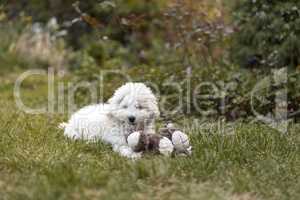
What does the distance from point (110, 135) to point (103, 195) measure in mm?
1692

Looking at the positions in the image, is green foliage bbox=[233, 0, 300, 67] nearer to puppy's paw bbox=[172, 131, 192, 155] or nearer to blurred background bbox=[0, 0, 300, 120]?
blurred background bbox=[0, 0, 300, 120]

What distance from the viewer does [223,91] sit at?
7.62 meters

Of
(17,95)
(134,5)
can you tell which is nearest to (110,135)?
(17,95)

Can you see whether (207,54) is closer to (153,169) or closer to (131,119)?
(131,119)

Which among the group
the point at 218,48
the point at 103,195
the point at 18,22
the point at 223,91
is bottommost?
the point at 103,195

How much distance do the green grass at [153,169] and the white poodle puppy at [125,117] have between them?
0.15 m

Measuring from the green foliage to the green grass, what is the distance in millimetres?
2076

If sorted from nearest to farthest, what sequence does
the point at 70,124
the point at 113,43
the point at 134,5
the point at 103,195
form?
the point at 103,195, the point at 70,124, the point at 113,43, the point at 134,5

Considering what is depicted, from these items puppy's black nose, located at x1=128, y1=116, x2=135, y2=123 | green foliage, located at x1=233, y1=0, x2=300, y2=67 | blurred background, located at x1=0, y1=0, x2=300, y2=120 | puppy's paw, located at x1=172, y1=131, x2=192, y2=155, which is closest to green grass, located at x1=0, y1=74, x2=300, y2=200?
puppy's paw, located at x1=172, y1=131, x2=192, y2=155

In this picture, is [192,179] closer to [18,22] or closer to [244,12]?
[244,12]

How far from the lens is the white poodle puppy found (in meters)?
5.27

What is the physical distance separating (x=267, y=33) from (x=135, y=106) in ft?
11.6

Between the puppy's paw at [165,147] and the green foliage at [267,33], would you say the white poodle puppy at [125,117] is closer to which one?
the puppy's paw at [165,147]

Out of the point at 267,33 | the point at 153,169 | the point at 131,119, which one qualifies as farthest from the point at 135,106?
the point at 267,33
